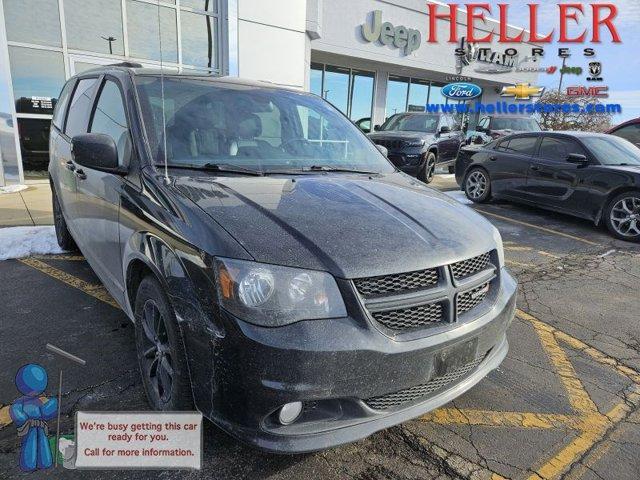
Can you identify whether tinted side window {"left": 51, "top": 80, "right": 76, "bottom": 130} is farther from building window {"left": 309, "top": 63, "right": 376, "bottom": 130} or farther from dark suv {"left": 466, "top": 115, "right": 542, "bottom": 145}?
dark suv {"left": 466, "top": 115, "right": 542, "bottom": 145}

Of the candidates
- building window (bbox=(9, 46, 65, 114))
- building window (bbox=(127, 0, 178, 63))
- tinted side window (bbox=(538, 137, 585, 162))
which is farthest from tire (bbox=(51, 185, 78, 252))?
tinted side window (bbox=(538, 137, 585, 162))

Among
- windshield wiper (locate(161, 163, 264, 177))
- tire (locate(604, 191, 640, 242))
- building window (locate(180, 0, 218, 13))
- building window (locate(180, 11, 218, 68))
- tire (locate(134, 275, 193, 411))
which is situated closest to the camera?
tire (locate(134, 275, 193, 411))

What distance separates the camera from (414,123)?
11680mm

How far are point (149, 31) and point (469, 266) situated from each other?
31.9 ft

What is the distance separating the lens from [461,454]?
2264 millimetres

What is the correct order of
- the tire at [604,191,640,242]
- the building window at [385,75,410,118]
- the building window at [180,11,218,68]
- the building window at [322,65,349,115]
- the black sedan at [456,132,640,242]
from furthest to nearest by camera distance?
1. the building window at [385,75,410,118]
2. the building window at [322,65,349,115]
3. the building window at [180,11,218,68]
4. the black sedan at [456,132,640,242]
5. the tire at [604,191,640,242]

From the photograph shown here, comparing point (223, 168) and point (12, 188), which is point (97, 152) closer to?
point (223, 168)

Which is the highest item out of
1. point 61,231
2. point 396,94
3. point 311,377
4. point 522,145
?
point 396,94

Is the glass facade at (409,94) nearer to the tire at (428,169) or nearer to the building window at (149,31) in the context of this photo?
the tire at (428,169)

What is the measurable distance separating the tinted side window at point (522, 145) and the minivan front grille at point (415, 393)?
22.6 ft

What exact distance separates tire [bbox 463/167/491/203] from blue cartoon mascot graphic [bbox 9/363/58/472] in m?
8.39

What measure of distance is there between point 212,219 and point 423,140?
930cm

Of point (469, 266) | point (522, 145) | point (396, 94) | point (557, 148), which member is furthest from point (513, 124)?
point (469, 266)

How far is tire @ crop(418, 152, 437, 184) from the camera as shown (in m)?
10.7
